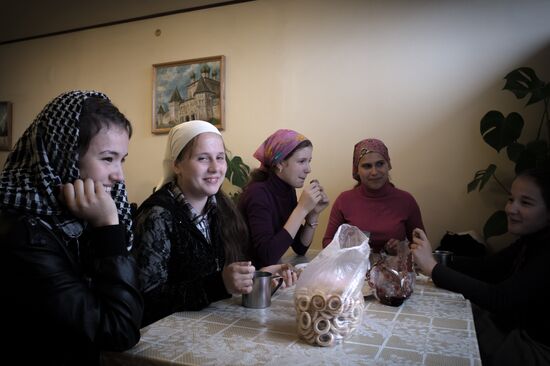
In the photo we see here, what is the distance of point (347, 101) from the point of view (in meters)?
3.33

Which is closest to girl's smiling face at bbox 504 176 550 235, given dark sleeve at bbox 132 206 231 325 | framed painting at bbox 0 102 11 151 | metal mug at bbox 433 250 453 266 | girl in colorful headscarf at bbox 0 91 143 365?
metal mug at bbox 433 250 453 266

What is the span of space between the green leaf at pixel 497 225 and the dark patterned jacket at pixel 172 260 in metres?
1.98

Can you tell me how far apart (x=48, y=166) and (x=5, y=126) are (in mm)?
4533

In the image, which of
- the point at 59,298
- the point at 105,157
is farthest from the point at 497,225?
the point at 59,298

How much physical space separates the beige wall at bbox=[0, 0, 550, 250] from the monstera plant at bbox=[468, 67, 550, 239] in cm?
29

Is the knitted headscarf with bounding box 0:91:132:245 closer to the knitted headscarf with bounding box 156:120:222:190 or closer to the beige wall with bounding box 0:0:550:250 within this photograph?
the knitted headscarf with bounding box 156:120:222:190

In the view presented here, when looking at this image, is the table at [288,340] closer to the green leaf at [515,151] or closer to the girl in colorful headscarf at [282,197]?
the girl in colorful headscarf at [282,197]

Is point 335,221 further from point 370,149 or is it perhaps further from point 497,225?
point 497,225

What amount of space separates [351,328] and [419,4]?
2.91 m

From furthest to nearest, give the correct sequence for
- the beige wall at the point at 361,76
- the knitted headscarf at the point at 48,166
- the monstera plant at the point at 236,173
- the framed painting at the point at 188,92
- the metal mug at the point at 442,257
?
the framed painting at the point at 188,92 → the monstera plant at the point at 236,173 → the beige wall at the point at 361,76 → the metal mug at the point at 442,257 → the knitted headscarf at the point at 48,166

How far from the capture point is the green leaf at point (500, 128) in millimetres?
2666

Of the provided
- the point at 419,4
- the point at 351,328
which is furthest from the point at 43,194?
the point at 419,4

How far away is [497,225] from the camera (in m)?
2.70

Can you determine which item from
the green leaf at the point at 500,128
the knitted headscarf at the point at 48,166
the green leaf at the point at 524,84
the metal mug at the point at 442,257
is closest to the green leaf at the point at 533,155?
the green leaf at the point at 500,128
